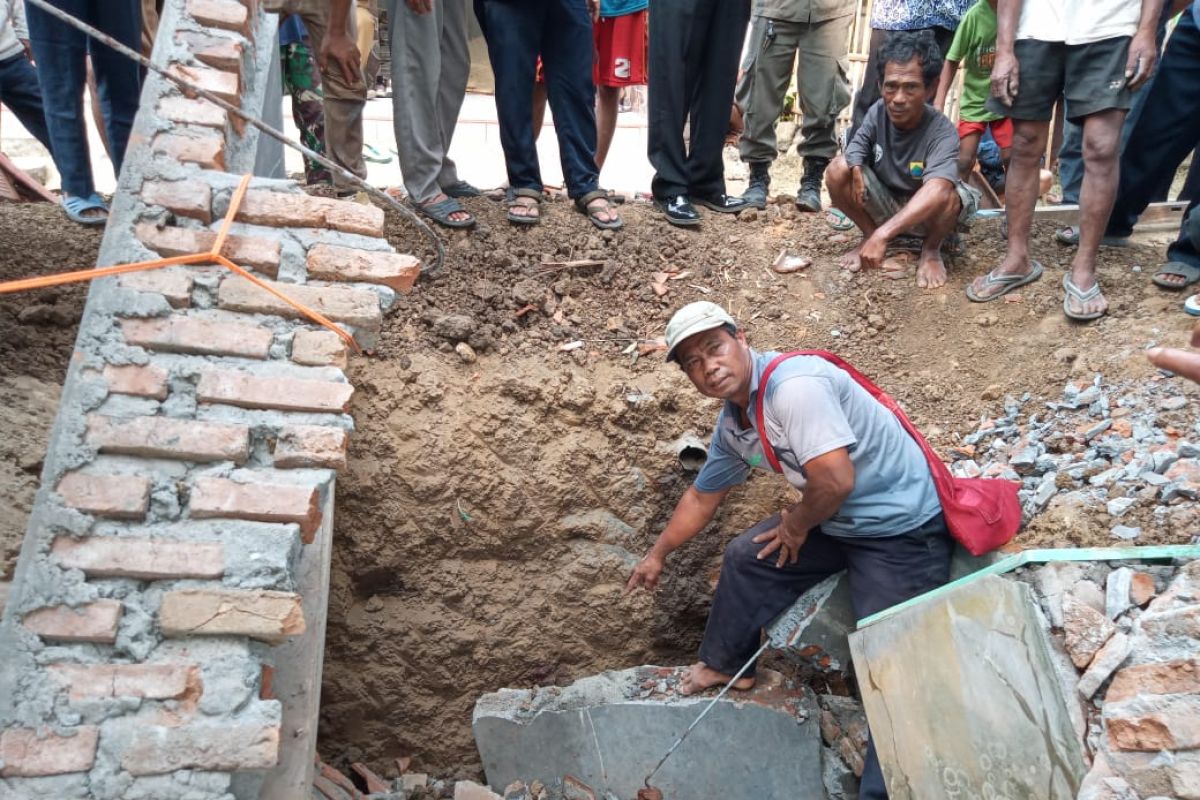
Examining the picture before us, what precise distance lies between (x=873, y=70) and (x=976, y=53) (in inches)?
20.3

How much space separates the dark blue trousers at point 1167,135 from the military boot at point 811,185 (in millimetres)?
1479

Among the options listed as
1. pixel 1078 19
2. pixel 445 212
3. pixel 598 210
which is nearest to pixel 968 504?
pixel 1078 19

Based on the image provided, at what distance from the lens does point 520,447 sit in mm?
3961

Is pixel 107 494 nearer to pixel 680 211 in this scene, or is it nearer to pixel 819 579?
pixel 819 579

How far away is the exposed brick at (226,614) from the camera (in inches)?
76.0

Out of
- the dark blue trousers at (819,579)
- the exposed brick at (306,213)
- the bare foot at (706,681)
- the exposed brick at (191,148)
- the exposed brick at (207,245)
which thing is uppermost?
the exposed brick at (191,148)

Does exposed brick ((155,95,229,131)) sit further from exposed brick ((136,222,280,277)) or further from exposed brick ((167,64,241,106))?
exposed brick ((136,222,280,277))

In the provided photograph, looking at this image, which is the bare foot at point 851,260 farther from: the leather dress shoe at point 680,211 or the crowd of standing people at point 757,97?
the leather dress shoe at point 680,211

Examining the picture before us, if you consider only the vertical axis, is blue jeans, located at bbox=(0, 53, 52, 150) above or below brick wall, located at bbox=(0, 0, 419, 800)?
above

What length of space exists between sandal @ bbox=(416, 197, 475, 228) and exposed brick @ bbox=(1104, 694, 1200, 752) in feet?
10.9

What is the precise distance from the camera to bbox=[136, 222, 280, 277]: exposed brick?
235 cm

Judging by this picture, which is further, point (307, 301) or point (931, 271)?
point (931, 271)

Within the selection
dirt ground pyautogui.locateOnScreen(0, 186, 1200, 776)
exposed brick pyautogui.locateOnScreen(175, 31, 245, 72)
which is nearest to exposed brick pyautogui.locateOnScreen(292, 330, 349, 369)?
exposed brick pyautogui.locateOnScreen(175, 31, 245, 72)

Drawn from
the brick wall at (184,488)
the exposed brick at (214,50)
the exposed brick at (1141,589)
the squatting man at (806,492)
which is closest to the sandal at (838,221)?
the squatting man at (806,492)
